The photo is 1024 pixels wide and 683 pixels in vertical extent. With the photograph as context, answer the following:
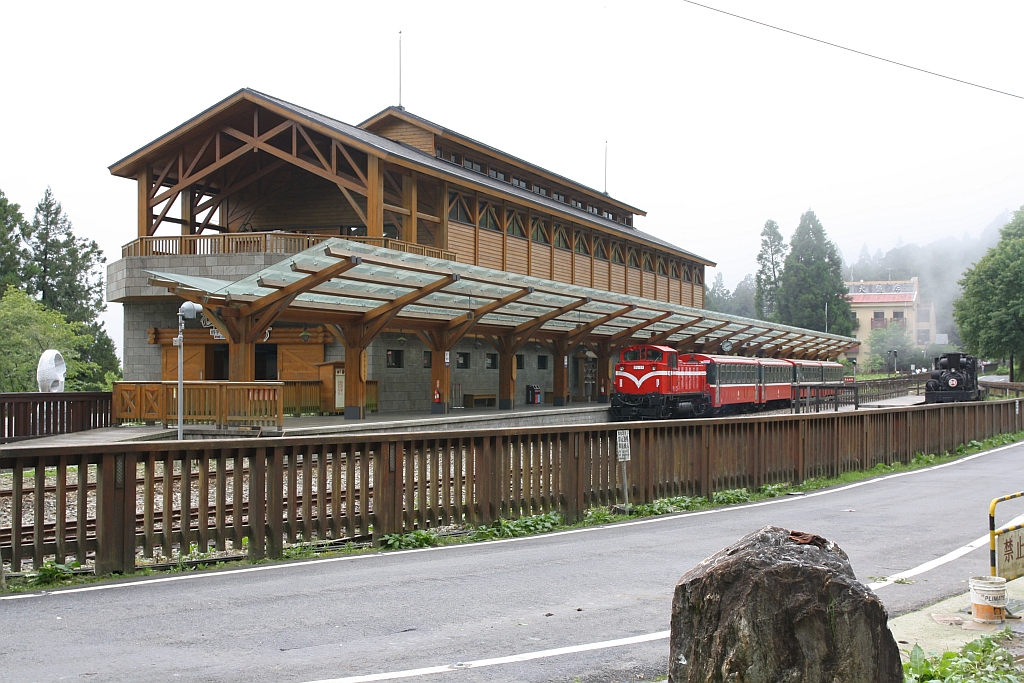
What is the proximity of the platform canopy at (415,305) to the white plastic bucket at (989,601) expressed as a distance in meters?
16.5

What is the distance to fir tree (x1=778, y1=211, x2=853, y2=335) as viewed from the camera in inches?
4171

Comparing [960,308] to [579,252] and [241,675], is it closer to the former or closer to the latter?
[579,252]

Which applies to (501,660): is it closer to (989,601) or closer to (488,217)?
(989,601)

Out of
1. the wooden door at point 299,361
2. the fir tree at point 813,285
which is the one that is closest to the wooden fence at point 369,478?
the wooden door at point 299,361

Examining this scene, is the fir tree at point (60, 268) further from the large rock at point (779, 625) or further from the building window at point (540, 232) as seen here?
the large rock at point (779, 625)

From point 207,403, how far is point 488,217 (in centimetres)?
1926

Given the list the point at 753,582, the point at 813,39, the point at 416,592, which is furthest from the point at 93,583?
the point at 813,39

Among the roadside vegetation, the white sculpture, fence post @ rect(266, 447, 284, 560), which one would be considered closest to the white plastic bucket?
the roadside vegetation

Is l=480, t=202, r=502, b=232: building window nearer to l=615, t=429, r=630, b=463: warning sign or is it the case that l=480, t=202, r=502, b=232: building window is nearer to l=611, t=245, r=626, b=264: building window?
l=611, t=245, r=626, b=264: building window

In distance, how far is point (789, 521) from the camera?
37.9ft

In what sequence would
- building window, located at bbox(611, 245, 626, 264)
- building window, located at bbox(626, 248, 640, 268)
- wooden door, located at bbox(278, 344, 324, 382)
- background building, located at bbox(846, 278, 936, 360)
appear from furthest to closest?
background building, located at bbox(846, 278, 936, 360) → building window, located at bbox(626, 248, 640, 268) → building window, located at bbox(611, 245, 626, 264) → wooden door, located at bbox(278, 344, 324, 382)

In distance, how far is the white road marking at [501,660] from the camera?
5066 mm

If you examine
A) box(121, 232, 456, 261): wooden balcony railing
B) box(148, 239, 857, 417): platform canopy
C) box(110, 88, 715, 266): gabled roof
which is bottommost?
box(148, 239, 857, 417): platform canopy

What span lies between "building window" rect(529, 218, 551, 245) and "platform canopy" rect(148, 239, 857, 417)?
5.34 metres
